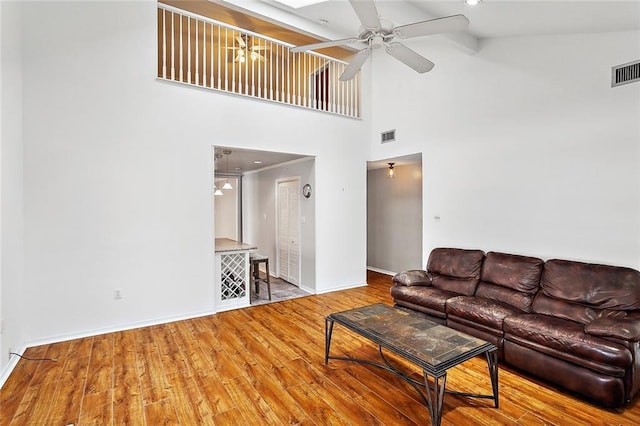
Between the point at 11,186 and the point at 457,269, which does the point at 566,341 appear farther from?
the point at 11,186

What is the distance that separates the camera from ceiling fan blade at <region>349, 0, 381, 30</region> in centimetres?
230

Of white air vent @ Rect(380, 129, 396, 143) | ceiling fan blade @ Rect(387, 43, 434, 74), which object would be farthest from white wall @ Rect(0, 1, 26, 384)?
white air vent @ Rect(380, 129, 396, 143)

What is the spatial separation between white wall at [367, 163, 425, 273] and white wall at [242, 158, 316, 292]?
2.01 m

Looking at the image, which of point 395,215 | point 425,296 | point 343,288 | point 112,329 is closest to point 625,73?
point 425,296

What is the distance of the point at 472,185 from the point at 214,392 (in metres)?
3.97

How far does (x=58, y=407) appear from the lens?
7.70 ft

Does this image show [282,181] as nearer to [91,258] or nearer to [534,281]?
[91,258]

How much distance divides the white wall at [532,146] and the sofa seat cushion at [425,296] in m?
1.02

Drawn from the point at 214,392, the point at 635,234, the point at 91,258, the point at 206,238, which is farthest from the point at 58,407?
the point at 635,234

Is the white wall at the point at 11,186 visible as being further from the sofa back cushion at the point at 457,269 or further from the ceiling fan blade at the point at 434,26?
the sofa back cushion at the point at 457,269

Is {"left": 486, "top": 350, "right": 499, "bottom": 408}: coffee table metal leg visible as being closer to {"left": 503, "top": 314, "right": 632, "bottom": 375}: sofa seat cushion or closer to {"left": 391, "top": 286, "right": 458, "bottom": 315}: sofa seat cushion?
{"left": 503, "top": 314, "right": 632, "bottom": 375}: sofa seat cushion

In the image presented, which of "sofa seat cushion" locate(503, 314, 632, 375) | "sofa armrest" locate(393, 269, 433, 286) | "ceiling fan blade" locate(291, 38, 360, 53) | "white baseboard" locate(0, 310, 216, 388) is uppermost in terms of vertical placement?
"ceiling fan blade" locate(291, 38, 360, 53)

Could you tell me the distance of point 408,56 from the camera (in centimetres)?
299

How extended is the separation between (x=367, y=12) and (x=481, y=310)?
9.63 feet
